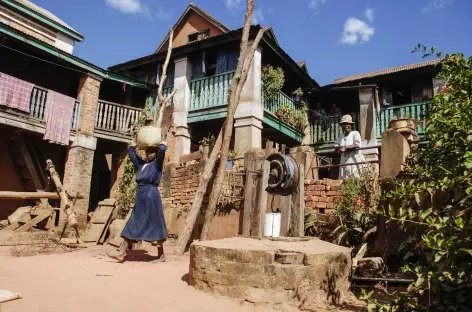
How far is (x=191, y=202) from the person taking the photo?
8.38 m

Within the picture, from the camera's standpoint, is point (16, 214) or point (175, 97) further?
point (175, 97)

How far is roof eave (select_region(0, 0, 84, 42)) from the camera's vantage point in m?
12.9

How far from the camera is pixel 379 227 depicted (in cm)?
523

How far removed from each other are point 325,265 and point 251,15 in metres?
6.28

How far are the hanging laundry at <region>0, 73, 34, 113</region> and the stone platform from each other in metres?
8.86

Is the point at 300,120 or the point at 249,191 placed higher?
the point at 300,120

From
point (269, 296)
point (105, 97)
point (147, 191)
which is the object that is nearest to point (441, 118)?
point (269, 296)

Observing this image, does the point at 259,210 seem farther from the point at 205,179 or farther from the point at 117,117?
the point at 117,117

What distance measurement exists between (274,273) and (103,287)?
5.52 feet

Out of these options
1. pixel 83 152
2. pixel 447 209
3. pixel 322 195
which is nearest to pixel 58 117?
pixel 83 152

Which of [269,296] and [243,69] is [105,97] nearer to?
[243,69]

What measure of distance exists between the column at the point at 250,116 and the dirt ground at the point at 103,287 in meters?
6.47

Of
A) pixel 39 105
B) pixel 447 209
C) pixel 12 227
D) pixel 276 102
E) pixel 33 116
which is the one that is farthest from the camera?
pixel 276 102

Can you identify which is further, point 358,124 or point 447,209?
point 358,124
